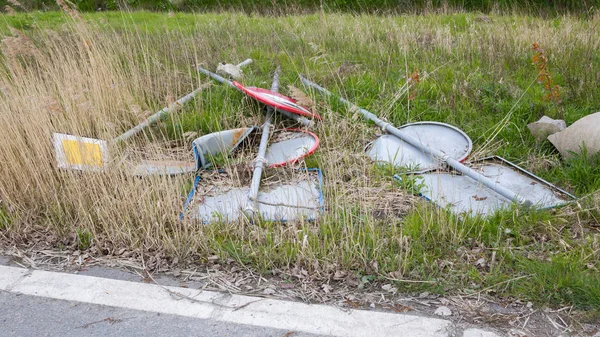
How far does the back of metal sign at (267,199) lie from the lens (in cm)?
398

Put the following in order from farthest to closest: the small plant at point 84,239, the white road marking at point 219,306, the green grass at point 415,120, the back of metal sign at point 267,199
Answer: the back of metal sign at point 267,199 → the small plant at point 84,239 → the green grass at point 415,120 → the white road marking at point 219,306

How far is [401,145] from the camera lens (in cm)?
500

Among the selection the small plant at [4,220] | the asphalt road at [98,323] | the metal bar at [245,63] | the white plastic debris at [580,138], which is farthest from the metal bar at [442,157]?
the small plant at [4,220]

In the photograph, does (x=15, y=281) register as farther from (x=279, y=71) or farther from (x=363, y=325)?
(x=279, y=71)

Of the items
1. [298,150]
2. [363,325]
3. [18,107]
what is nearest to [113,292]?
[363,325]

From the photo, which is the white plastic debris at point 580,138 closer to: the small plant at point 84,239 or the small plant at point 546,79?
the small plant at point 546,79

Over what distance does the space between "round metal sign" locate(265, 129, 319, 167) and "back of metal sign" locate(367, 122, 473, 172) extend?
551 millimetres

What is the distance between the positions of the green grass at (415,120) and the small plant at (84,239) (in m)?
0.02

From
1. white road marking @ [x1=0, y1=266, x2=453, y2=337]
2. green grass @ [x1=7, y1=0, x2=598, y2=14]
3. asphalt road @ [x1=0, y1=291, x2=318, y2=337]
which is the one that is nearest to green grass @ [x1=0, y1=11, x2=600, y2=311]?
white road marking @ [x1=0, y1=266, x2=453, y2=337]

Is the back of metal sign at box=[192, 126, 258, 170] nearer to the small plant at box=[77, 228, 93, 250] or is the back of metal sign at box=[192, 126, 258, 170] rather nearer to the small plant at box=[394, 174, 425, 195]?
the small plant at box=[77, 228, 93, 250]

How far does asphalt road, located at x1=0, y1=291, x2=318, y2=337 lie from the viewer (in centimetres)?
296

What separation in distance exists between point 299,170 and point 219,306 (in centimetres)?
179

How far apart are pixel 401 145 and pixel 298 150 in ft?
3.06

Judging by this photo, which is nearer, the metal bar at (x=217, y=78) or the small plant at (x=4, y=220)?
the small plant at (x=4, y=220)
